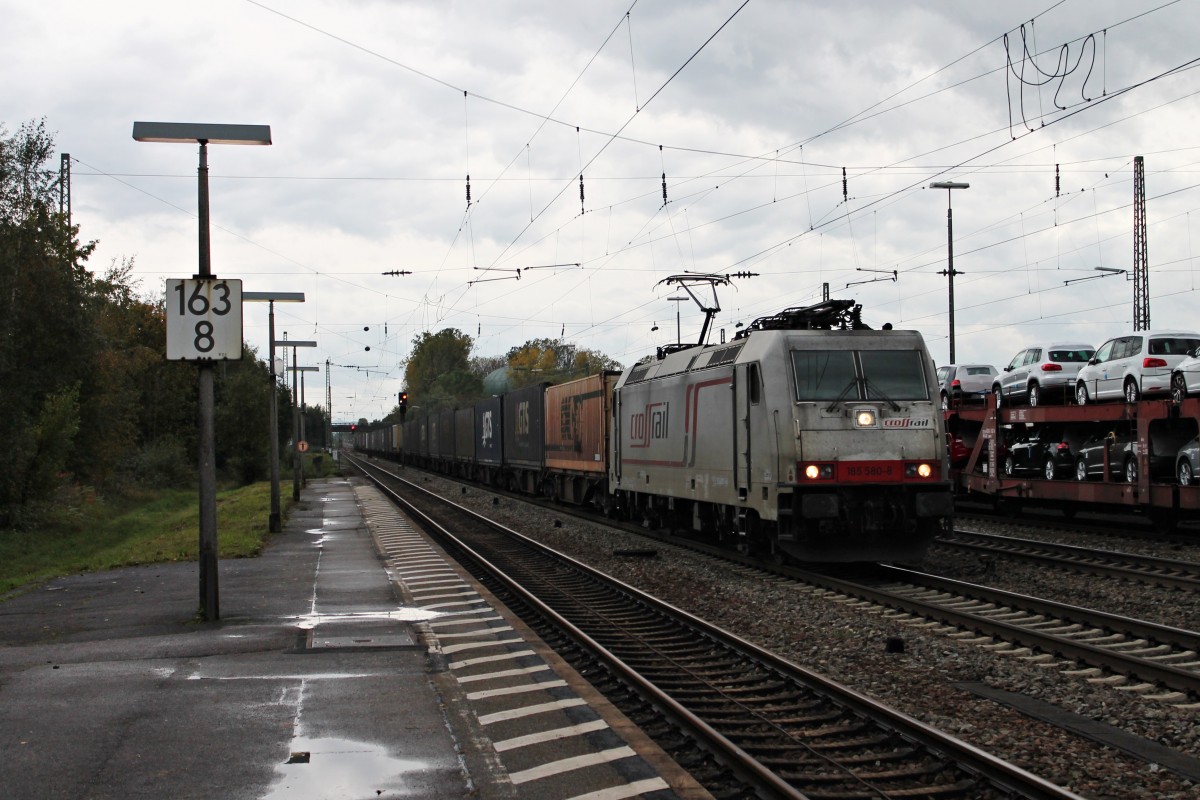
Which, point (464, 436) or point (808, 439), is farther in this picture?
point (464, 436)

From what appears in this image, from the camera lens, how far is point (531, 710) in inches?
293

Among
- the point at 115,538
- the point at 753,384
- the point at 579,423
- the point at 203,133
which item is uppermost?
the point at 203,133

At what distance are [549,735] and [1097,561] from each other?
1104 cm

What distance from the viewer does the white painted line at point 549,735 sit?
6.57 meters

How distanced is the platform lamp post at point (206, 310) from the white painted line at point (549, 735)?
5495 millimetres

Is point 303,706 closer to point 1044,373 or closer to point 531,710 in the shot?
point 531,710

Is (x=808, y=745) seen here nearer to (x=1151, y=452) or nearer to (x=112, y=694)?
(x=112, y=694)

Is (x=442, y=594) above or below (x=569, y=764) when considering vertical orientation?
below

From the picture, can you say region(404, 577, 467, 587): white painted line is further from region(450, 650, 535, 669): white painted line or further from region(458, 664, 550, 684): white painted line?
region(458, 664, 550, 684): white painted line

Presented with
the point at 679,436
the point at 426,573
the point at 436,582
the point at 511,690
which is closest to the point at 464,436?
the point at 679,436

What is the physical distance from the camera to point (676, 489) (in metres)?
18.4

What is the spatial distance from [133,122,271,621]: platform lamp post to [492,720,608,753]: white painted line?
549 centimetres

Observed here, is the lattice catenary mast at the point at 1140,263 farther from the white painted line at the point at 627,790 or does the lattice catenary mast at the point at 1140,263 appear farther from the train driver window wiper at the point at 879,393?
the white painted line at the point at 627,790

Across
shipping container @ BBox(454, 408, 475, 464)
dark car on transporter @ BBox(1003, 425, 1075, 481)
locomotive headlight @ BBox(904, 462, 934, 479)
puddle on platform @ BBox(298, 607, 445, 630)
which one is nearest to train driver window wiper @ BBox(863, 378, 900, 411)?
locomotive headlight @ BBox(904, 462, 934, 479)
